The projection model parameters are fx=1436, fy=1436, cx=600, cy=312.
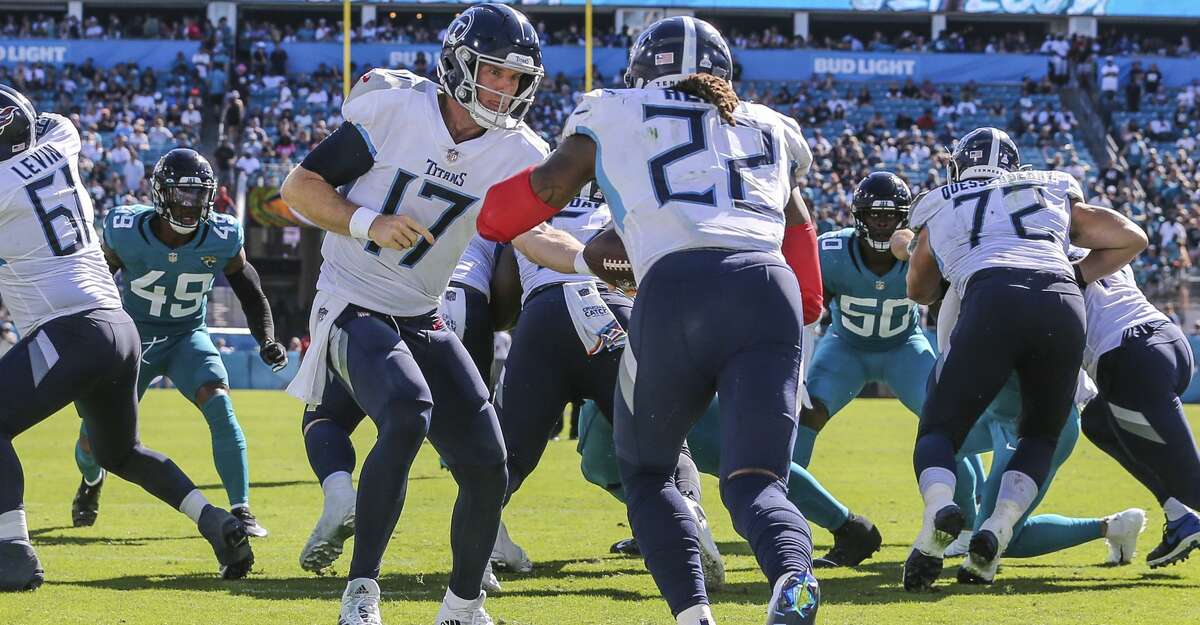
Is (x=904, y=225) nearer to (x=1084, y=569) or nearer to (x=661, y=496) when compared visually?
(x=1084, y=569)

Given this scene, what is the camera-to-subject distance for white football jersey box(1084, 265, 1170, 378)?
19.6 ft

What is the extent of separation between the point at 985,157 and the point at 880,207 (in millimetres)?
1343

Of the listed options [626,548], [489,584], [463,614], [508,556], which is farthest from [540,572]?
[463,614]

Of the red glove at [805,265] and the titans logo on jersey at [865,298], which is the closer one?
the red glove at [805,265]

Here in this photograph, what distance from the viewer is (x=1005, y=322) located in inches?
205

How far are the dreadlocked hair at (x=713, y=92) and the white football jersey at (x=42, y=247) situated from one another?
2747 millimetres

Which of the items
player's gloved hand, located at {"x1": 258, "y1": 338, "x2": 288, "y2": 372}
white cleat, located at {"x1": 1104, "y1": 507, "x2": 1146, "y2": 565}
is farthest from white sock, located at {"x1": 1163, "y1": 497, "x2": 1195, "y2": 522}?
player's gloved hand, located at {"x1": 258, "y1": 338, "x2": 288, "y2": 372}

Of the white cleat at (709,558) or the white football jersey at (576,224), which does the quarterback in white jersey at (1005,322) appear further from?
the white football jersey at (576,224)

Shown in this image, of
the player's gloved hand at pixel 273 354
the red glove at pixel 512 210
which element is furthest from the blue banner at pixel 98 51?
the red glove at pixel 512 210

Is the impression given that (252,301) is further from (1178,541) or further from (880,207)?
(1178,541)

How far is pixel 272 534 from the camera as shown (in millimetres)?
7262

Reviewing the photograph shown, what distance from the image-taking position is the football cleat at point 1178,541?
5867 millimetres

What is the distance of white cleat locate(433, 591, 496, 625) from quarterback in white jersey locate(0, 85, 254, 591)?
145 cm

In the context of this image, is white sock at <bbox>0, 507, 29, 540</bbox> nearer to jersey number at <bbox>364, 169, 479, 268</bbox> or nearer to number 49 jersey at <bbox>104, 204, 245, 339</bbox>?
jersey number at <bbox>364, 169, 479, 268</bbox>
